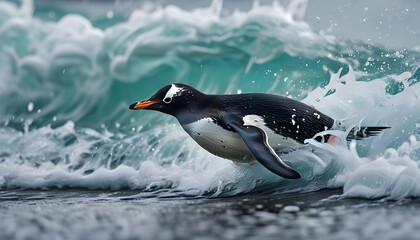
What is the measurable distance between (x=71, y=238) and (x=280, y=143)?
10.6 ft

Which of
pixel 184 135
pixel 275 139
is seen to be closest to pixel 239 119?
pixel 275 139

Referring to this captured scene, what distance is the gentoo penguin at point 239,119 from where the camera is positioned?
714cm

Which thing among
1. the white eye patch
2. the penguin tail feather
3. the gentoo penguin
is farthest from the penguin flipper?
the penguin tail feather

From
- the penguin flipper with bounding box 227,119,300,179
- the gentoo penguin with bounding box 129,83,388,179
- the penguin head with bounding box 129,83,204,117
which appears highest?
the penguin head with bounding box 129,83,204,117

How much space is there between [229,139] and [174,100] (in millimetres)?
746

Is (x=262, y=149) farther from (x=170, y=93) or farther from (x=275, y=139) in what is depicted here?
(x=170, y=93)

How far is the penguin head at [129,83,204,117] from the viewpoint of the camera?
7418 millimetres

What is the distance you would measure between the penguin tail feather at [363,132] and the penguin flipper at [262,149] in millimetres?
1248

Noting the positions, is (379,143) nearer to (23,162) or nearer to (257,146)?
(257,146)

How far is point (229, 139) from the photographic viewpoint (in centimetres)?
713

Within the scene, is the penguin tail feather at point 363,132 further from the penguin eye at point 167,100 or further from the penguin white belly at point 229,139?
the penguin eye at point 167,100

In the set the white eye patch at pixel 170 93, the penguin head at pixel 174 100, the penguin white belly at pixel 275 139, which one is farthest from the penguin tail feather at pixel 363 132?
the white eye patch at pixel 170 93

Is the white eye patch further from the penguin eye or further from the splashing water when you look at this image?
the splashing water

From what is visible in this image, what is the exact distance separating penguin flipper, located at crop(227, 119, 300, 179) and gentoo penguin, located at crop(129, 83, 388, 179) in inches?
3.7
